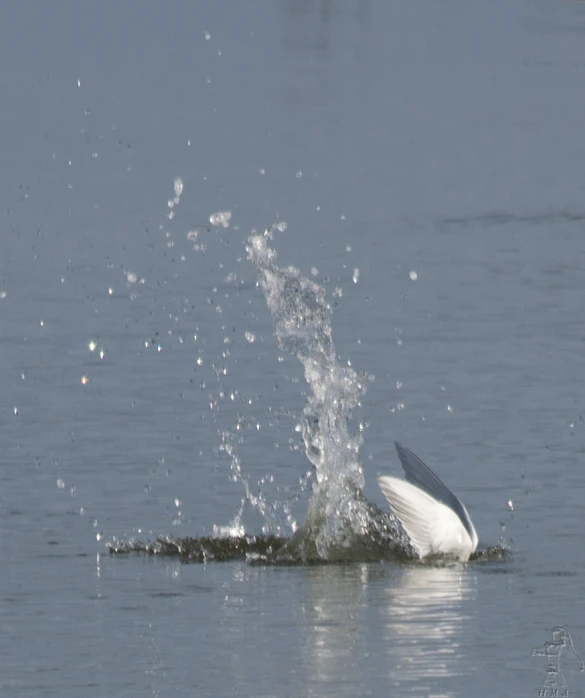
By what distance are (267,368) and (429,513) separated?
4.24m

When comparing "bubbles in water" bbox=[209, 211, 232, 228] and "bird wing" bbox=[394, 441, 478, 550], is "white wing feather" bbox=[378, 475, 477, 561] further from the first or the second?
"bubbles in water" bbox=[209, 211, 232, 228]

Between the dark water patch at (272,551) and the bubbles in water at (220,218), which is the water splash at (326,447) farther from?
the bubbles in water at (220,218)

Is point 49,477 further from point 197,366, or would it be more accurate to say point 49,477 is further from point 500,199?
point 500,199

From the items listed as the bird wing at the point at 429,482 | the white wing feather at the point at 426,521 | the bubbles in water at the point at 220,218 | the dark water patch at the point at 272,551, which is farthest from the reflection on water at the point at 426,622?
the bubbles in water at the point at 220,218

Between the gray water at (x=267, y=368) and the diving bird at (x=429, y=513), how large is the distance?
6.4 inches

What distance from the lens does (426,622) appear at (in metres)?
10.1

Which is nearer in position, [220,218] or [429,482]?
[429,482]

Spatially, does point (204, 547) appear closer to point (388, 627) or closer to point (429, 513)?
point (429, 513)

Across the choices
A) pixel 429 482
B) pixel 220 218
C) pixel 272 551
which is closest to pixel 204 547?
pixel 272 551

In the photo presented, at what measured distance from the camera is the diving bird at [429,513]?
38.1ft

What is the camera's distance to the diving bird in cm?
1162

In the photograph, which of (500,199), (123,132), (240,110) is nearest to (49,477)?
(500,199)

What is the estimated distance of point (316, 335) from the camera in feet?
45.4

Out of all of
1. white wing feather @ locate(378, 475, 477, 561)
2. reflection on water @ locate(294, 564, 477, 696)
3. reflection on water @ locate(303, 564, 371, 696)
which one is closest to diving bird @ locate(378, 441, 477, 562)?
white wing feather @ locate(378, 475, 477, 561)
